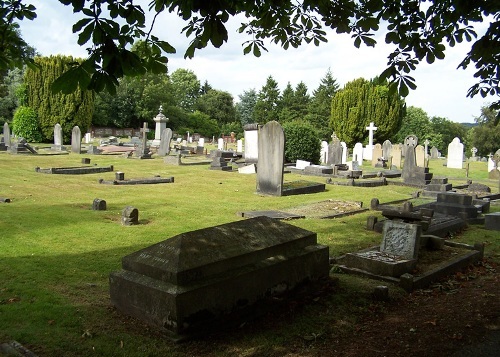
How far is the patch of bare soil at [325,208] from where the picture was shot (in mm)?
11492

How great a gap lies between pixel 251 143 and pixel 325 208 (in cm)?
1240

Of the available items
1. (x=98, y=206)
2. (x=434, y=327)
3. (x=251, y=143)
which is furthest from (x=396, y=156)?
(x=434, y=327)

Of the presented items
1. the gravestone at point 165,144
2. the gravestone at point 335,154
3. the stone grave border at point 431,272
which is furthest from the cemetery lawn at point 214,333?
the gravestone at point 165,144

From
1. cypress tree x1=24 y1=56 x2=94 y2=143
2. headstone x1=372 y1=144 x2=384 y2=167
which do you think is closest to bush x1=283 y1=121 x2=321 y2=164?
headstone x1=372 y1=144 x2=384 y2=167

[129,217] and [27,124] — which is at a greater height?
[27,124]

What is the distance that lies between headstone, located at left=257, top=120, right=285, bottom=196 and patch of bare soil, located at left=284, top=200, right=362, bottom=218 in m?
2.29

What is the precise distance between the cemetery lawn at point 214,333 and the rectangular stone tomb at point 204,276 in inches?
6.9

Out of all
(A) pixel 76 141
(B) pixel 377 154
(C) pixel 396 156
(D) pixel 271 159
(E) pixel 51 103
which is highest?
(E) pixel 51 103

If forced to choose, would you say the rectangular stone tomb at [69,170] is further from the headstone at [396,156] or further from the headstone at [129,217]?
the headstone at [396,156]

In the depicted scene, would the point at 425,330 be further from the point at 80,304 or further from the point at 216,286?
the point at 80,304

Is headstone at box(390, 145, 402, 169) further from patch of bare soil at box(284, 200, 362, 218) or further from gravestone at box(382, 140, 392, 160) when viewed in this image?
patch of bare soil at box(284, 200, 362, 218)

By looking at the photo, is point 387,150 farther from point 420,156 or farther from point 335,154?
point 335,154

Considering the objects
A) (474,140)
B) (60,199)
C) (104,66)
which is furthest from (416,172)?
(474,140)

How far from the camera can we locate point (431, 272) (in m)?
6.51
